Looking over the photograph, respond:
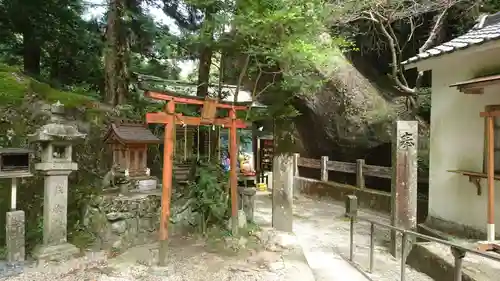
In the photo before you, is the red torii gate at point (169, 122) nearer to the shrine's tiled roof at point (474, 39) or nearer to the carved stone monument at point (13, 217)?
the carved stone monument at point (13, 217)

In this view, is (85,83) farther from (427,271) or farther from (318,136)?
(427,271)

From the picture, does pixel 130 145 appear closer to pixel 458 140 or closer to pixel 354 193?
pixel 458 140

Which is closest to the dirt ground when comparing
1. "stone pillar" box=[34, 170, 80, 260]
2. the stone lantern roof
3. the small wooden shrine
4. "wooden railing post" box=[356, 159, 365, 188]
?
"stone pillar" box=[34, 170, 80, 260]

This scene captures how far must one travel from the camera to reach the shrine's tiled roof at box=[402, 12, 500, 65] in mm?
6134

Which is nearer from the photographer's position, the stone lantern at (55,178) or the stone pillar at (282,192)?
the stone lantern at (55,178)

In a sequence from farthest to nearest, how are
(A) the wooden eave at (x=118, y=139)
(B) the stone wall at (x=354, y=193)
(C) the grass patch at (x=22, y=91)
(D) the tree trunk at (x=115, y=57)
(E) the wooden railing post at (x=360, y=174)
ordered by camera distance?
(E) the wooden railing post at (x=360, y=174) < (B) the stone wall at (x=354, y=193) < (D) the tree trunk at (x=115, y=57) < (C) the grass patch at (x=22, y=91) < (A) the wooden eave at (x=118, y=139)

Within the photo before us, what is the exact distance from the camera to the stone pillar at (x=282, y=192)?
7.91 metres

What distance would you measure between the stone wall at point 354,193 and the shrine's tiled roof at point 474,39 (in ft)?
16.9

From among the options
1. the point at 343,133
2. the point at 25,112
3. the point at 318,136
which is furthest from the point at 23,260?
the point at 318,136

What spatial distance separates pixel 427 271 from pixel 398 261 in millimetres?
856

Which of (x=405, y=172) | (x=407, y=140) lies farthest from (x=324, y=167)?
(x=407, y=140)

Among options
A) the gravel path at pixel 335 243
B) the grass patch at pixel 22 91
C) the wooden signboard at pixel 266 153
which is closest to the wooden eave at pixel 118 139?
the grass patch at pixel 22 91

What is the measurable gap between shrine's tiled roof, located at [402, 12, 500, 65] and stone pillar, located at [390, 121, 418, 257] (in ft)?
5.00

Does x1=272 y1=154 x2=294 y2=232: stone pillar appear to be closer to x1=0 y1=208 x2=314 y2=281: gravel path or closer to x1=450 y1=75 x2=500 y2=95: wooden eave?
x1=0 y1=208 x2=314 y2=281: gravel path
